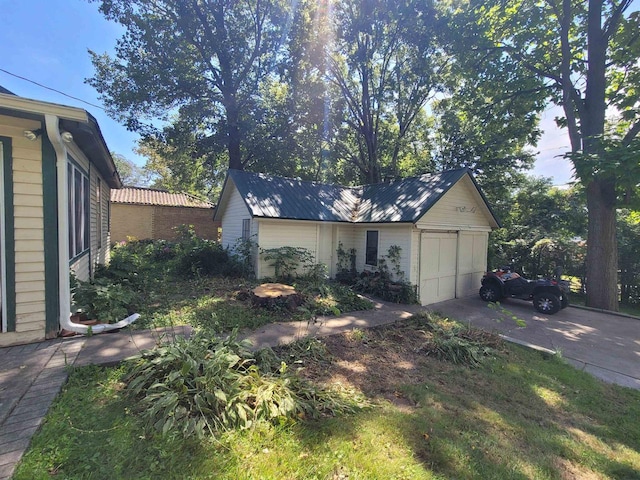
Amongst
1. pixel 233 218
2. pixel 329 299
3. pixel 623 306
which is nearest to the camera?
pixel 329 299

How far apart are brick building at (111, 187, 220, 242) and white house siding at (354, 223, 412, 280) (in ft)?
44.1

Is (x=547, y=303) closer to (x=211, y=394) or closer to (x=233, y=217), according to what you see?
(x=211, y=394)

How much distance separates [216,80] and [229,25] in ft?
9.92

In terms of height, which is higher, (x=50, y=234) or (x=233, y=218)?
(x=233, y=218)

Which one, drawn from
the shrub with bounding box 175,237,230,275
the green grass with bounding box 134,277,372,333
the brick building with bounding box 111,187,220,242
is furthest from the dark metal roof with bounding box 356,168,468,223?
the brick building with bounding box 111,187,220,242

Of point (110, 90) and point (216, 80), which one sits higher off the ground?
point (216, 80)

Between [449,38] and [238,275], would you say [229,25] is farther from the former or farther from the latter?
[238,275]

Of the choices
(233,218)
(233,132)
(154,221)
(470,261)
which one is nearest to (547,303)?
(470,261)

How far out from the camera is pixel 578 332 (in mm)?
7562

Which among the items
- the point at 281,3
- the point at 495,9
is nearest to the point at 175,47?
the point at 281,3

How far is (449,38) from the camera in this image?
39.6 feet

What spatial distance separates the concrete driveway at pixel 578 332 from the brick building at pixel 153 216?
17813mm

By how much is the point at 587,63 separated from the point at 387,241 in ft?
32.3

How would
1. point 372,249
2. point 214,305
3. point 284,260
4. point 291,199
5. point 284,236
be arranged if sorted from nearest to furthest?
point 214,305 → point 284,260 → point 284,236 → point 372,249 → point 291,199
